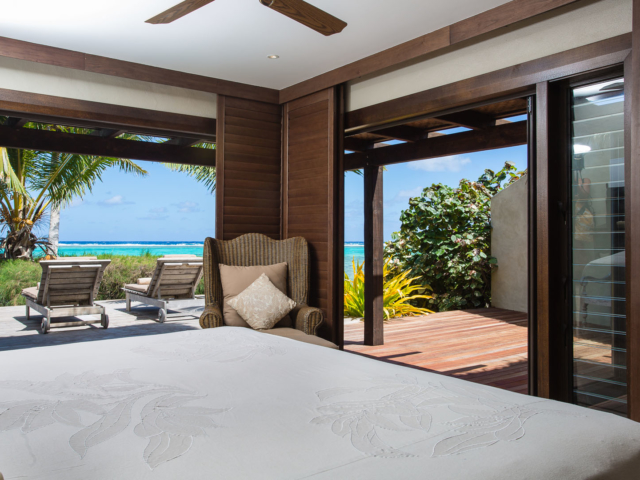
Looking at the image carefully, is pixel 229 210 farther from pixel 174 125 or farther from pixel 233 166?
pixel 174 125

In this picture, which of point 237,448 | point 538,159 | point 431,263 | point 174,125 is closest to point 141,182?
point 431,263

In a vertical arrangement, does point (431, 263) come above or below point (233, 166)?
below

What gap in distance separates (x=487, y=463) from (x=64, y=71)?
4.07m

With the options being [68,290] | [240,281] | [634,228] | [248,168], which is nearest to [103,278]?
[68,290]

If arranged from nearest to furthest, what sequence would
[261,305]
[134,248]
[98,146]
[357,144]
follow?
[261,305] < [98,146] < [357,144] < [134,248]

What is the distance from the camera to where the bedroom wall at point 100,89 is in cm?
369

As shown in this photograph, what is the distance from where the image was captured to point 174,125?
437 centimetres

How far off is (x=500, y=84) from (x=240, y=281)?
2.33 metres

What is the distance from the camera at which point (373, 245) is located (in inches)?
219

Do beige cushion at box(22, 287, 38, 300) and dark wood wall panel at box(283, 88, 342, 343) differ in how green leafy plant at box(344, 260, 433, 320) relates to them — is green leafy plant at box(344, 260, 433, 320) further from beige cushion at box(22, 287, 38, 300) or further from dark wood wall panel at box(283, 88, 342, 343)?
beige cushion at box(22, 287, 38, 300)

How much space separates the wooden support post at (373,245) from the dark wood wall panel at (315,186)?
1.15 m

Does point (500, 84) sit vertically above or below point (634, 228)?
above

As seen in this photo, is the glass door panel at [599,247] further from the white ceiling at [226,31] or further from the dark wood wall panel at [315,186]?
the dark wood wall panel at [315,186]

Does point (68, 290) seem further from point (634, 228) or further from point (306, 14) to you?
point (634, 228)
